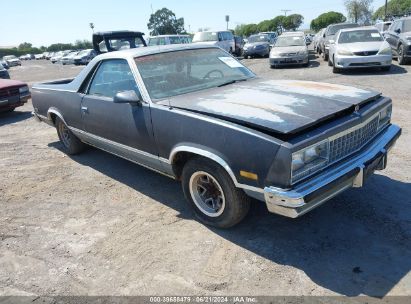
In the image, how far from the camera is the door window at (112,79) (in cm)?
416

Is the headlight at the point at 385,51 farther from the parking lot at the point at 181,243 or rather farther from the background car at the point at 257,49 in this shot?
the background car at the point at 257,49

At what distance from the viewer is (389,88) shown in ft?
30.6

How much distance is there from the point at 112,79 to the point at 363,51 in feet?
30.5

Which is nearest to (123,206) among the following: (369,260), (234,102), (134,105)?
(134,105)

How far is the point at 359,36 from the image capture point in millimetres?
12242

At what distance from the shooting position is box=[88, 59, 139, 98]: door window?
13.7 feet

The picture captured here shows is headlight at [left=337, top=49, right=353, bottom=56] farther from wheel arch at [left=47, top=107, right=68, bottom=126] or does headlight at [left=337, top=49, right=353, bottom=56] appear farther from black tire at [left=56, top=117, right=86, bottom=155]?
wheel arch at [left=47, top=107, right=68, bottom=126]

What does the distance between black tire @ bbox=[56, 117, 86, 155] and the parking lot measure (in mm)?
941

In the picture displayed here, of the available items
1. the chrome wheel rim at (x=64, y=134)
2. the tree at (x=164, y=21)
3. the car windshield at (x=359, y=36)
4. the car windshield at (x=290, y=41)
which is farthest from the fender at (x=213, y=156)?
the tree at (x=164, y=21)

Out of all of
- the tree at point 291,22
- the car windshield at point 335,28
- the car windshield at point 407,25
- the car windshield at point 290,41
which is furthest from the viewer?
the tree at point 291,22

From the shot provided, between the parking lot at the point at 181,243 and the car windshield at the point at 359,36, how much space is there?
8.24 metres

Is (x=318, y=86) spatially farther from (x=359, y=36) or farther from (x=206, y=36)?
(x=206, y=36)

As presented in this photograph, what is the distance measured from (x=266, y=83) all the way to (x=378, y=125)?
124 cm

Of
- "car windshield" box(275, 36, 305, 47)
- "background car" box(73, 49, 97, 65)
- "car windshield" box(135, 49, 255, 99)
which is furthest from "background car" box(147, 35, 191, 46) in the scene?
"car windshield" box(135, 49, 255, 99)
